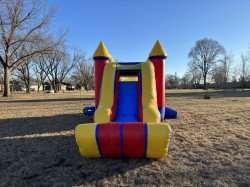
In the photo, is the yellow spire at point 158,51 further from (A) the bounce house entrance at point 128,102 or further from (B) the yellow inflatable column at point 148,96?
(A) the bounce house entrance at point 128,102

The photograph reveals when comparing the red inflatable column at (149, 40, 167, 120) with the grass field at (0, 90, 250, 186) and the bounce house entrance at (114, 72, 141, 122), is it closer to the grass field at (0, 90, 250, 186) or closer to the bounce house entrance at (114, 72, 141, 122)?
the bounce house entrance at (114, 72, 141, 122)

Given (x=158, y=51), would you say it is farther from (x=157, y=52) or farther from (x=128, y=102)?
(x=128, y=102)

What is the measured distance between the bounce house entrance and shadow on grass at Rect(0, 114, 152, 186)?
153 cm

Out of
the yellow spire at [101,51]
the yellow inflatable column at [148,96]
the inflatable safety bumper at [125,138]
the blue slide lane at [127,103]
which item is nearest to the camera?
the inflatable safety bumper at [125,138]

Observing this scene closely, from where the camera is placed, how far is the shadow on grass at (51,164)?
12.7 ft

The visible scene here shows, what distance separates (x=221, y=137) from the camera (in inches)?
255

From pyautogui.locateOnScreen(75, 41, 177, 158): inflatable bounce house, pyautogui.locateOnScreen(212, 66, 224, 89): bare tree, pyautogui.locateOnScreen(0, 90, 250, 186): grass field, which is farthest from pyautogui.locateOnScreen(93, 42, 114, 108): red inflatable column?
pyautogui.locateOnScreen(212, 66, 224, 89): bare tree

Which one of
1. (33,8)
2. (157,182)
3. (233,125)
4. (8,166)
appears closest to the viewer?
(157,182)

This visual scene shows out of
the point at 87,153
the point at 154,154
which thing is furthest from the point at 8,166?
the point at 154,154

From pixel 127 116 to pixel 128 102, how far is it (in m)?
0.66

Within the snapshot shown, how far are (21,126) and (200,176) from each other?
6591 millimetres

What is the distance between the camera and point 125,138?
4223 mm

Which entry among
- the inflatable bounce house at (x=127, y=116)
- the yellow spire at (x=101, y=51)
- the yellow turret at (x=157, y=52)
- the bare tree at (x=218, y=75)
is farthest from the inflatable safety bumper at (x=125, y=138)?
the bare tree at (x=218, y=75)

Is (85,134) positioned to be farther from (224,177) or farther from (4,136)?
(4,136)
